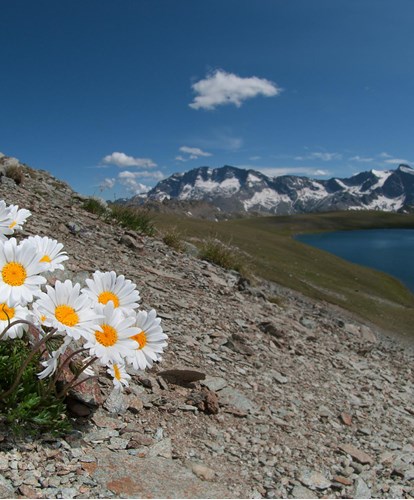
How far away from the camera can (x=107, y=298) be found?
315cm

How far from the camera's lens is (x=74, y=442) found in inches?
153

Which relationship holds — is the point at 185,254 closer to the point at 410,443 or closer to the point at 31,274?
the point at 410,443

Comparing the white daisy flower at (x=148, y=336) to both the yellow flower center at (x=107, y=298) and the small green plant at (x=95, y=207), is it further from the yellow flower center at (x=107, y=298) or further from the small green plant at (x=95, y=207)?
the small green plant at (x=95, y=207)

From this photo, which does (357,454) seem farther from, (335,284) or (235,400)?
(335,284)

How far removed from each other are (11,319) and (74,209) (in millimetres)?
10939

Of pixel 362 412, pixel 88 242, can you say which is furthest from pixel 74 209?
pixel 362 412

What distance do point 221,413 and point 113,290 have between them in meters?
3.04

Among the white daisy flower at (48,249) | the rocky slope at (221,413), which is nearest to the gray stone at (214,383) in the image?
the rocky slope at (221,413)

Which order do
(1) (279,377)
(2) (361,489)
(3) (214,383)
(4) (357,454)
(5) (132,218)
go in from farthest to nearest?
(5) (132,218) → (1) (279,377) → (3) (214,383) → (4) (357,454) → (2) (361,489)

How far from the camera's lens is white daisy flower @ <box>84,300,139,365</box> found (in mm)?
2811

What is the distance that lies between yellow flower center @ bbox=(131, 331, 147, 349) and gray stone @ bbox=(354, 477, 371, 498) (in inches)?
134

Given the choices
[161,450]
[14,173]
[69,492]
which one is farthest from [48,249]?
[14,173]

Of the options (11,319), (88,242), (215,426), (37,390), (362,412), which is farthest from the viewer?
(88,242)

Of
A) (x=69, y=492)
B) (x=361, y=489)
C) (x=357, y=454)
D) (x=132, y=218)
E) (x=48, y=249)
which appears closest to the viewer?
(x=69, y=492)
